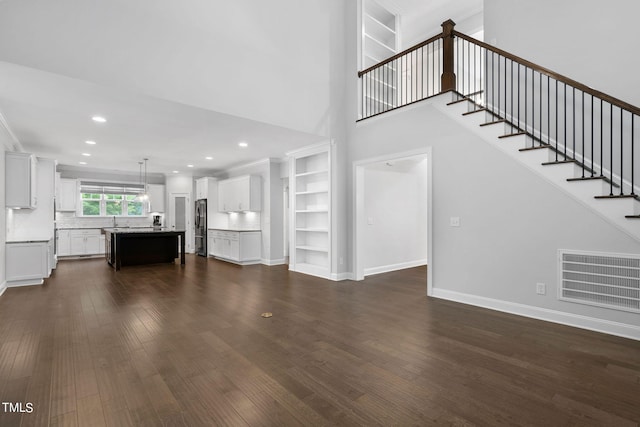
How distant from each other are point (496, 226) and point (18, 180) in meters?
7.61

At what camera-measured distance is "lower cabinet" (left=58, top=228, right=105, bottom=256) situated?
8.93 meters

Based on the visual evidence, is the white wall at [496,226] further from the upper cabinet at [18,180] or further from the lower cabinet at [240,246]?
the upper cabinet at [18,180]

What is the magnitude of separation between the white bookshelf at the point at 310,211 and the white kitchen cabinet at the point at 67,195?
718cm

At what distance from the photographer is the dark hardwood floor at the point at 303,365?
188 cm

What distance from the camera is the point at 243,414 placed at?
6.13 ft

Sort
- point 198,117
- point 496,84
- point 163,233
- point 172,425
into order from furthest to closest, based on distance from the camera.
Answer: point 163,233
point 496,84
point 198,117
point 172,425

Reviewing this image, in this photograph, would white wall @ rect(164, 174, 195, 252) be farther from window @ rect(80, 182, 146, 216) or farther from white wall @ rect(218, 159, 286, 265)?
white wall @ rect(218, 159, 286, 265)

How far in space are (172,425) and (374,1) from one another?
765 cm

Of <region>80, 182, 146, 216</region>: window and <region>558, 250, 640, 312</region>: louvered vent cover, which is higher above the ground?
<region>80, 182, 146, 216</region>: window

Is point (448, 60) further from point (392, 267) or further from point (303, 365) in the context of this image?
point (303, 365)

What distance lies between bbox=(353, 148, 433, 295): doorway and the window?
320 inches

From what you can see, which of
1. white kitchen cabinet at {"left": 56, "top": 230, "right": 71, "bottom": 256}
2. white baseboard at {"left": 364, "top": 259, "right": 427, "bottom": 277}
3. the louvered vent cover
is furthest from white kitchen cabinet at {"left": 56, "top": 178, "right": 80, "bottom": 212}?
the louvered vent cover

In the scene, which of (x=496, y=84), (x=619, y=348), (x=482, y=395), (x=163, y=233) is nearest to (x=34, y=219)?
(x=163, y=233)

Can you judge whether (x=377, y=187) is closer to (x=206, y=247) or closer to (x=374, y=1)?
(x=374, y=1)
